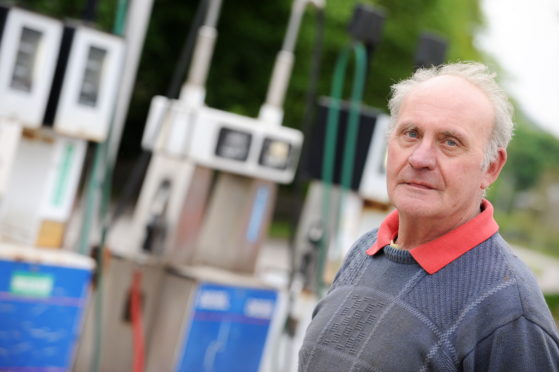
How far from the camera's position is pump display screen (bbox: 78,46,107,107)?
5.07m

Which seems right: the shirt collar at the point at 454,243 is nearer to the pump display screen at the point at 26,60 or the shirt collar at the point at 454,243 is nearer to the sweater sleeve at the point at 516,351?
the sweater sleeve at the point at 516,351

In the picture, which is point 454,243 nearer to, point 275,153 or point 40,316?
point 40,316

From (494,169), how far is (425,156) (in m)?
0.17

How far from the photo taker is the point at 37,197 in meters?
5.18

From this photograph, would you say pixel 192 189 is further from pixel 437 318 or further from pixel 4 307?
pixel 437 318

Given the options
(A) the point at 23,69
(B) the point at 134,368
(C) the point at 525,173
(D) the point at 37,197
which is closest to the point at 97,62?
(A) the point at 23,69

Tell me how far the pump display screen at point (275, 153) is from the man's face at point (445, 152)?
12.0 feet

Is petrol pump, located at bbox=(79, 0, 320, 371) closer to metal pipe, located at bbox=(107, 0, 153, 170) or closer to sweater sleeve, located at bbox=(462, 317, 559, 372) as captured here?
metal pipe, located at bbox=(107, 0, 153, 170)

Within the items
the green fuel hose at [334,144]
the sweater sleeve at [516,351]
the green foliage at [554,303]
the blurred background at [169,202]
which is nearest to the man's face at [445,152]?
the sweater sleeve at [516,351]

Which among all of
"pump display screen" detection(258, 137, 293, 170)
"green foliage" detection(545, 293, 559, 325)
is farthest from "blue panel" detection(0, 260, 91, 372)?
"green foliage" detection(545, 293, 559, 325)

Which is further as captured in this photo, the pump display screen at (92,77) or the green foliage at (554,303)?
the green foliage at (554,303)

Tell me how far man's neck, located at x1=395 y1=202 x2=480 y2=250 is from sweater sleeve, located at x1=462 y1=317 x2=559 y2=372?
0.95ft

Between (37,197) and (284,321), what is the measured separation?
5.12ft

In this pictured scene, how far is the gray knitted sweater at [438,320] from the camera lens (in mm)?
1958
